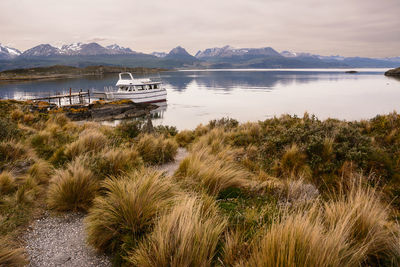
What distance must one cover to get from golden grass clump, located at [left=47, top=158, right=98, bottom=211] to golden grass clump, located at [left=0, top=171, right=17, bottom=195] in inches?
31.9

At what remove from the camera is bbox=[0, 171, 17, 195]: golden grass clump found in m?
4.48

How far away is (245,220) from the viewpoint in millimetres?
2990

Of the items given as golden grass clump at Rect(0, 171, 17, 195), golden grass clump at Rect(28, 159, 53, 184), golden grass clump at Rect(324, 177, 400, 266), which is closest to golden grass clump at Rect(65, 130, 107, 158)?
golden grass clump at Rect(28, 159, 53, 184)

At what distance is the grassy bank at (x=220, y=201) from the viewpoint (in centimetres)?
239

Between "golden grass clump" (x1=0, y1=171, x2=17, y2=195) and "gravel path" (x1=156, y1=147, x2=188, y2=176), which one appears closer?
"golden grass clump" (x1=0, y1=171, x2=17, y2=195)

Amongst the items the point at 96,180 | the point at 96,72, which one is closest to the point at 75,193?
the point at 96,180

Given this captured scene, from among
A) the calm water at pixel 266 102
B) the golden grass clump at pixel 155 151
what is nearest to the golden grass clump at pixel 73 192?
the golden grass clump at pixel 155 151

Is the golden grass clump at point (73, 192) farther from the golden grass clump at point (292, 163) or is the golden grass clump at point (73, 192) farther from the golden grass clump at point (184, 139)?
the golden grass clump at point (184, 139)

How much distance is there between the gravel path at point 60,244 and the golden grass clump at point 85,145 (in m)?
2.57

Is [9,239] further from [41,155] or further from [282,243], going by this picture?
[41,155]

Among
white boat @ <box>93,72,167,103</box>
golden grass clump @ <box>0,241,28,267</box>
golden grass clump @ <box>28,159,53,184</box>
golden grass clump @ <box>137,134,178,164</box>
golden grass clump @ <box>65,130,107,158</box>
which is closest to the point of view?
golden grass clump @ <box>0,241,28,267</box>

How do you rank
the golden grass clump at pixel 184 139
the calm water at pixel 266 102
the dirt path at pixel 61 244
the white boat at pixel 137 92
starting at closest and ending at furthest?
the dirt path at pixel 61 244 → the golden grass clump at pixel 184 139 → the calm water at pixel 266 102 → the white boat at pixel 137 92

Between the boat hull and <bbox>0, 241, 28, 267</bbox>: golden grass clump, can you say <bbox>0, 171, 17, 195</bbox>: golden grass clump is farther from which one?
the boat hull

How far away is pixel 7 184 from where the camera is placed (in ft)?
15.0
